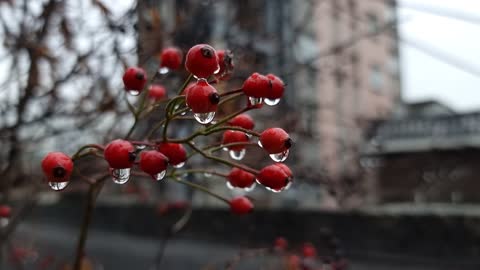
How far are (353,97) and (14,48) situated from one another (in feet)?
49.4

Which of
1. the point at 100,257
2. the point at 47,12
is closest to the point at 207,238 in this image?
the point at 100,257

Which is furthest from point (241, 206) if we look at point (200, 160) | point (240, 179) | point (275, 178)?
point (200, 160)

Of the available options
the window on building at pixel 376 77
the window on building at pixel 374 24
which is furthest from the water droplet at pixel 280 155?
the window on building at pixel 376 77

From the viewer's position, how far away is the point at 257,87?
76cm

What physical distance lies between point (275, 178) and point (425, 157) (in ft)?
11.6

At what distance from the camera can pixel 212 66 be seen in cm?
73

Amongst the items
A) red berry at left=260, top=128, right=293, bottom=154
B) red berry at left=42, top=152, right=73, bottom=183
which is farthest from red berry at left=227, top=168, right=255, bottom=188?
red berry at left=42, top=152, right=73, bottom=183

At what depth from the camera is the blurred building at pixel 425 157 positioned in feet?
12.8

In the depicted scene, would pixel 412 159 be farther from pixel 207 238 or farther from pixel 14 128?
pixel 14 128

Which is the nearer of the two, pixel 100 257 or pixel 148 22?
pixel 148 22

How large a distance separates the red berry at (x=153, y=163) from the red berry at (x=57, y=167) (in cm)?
12

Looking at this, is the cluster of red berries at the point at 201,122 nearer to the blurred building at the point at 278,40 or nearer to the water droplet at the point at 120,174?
the water droplet at the point at 120,174

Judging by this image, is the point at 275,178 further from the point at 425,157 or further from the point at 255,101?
the point at 425,157

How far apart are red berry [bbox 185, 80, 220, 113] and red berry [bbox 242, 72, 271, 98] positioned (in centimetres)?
7
